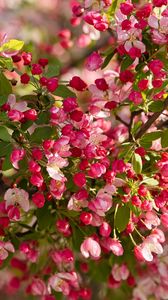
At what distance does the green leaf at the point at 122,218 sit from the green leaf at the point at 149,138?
0.15 meters

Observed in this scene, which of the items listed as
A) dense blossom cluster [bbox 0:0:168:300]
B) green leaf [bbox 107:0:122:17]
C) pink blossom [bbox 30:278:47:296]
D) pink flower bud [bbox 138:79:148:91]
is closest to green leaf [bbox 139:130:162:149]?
dense blossom cluster [bbox 0:0:168:300]

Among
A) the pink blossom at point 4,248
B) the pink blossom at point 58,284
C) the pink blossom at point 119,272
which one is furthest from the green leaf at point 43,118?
the pink blossom at point 119,272

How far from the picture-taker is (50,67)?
1.65 m

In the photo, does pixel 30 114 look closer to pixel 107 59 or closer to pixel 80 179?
pixel 80 179

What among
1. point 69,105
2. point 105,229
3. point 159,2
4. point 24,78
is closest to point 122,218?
point 105,229

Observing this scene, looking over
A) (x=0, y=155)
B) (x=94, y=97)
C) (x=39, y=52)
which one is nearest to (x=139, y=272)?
(x=94, y=97)

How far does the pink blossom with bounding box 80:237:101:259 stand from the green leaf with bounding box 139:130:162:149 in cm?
25

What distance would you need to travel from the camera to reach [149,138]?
1555mm

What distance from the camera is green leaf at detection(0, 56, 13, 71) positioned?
1.49m

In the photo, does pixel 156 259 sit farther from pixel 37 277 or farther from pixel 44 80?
pixel 44 80

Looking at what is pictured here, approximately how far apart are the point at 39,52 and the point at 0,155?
171cm

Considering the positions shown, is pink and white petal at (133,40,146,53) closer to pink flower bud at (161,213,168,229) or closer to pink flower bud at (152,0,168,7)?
pink flower bud at (152,0,168,7)

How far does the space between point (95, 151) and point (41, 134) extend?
4.8 inches

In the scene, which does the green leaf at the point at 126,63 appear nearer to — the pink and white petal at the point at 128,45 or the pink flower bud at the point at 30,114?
the pink and white petal at the point at 128,45
